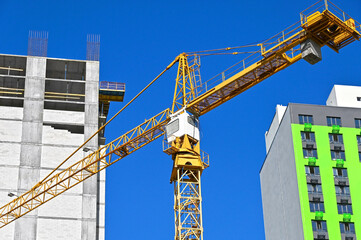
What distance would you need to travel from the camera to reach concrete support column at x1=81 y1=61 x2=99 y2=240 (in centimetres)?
11588

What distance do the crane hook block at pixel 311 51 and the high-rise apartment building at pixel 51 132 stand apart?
4734 cm

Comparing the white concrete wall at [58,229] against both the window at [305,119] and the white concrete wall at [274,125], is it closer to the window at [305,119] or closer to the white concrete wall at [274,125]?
the window at [305,119]

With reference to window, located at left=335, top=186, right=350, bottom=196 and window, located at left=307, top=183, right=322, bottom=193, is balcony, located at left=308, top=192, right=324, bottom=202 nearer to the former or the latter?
window, located at left=307, top=183, right=322, bottom=193

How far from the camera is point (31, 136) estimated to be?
400 ft

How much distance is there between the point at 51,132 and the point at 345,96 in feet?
179

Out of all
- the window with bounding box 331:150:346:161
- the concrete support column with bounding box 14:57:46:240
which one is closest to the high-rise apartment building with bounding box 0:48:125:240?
the concrete support column with bounding box 14:57:46:240

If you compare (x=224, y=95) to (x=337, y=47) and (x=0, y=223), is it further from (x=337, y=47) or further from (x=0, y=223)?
(x=0, y=223)

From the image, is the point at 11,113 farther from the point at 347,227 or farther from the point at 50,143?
the point at 347,227

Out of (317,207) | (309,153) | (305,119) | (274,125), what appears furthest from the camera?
(274,125)

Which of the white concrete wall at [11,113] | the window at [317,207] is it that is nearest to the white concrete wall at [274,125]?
the window at [317,207]

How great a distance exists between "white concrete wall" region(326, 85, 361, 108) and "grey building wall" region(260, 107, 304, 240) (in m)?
11.6

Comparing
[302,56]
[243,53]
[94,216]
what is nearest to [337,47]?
[302,56]

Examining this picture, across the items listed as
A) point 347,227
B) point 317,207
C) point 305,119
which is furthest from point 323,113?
point 347,227

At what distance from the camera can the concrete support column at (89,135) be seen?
116 metres
